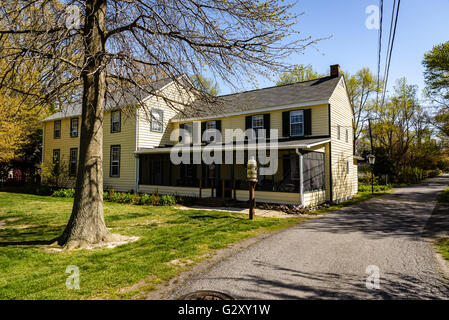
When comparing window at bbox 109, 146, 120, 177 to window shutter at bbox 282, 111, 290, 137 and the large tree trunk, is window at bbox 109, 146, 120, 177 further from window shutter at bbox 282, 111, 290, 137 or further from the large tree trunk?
the large tree trunk

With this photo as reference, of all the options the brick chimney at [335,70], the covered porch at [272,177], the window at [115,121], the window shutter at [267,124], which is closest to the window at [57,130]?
the window at [115,121]

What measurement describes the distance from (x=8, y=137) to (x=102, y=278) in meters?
18.2

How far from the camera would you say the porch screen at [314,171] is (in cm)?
1298

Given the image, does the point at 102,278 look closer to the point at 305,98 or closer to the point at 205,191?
the point at 205,191

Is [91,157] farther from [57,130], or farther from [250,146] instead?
[57,130]

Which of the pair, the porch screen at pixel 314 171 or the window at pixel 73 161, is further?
the window at pixel 73 161

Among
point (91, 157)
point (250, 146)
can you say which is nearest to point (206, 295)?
point (91, 157)

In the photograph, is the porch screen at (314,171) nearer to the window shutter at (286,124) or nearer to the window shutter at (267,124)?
→ the window shutter at (286,124)

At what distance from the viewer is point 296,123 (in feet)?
50.6

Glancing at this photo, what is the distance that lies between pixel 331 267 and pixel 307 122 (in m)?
11.2

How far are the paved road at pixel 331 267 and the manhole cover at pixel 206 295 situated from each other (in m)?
0.13

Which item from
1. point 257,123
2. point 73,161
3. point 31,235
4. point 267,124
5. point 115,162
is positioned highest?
point 257,123

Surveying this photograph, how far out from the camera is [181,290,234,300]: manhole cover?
373cm
